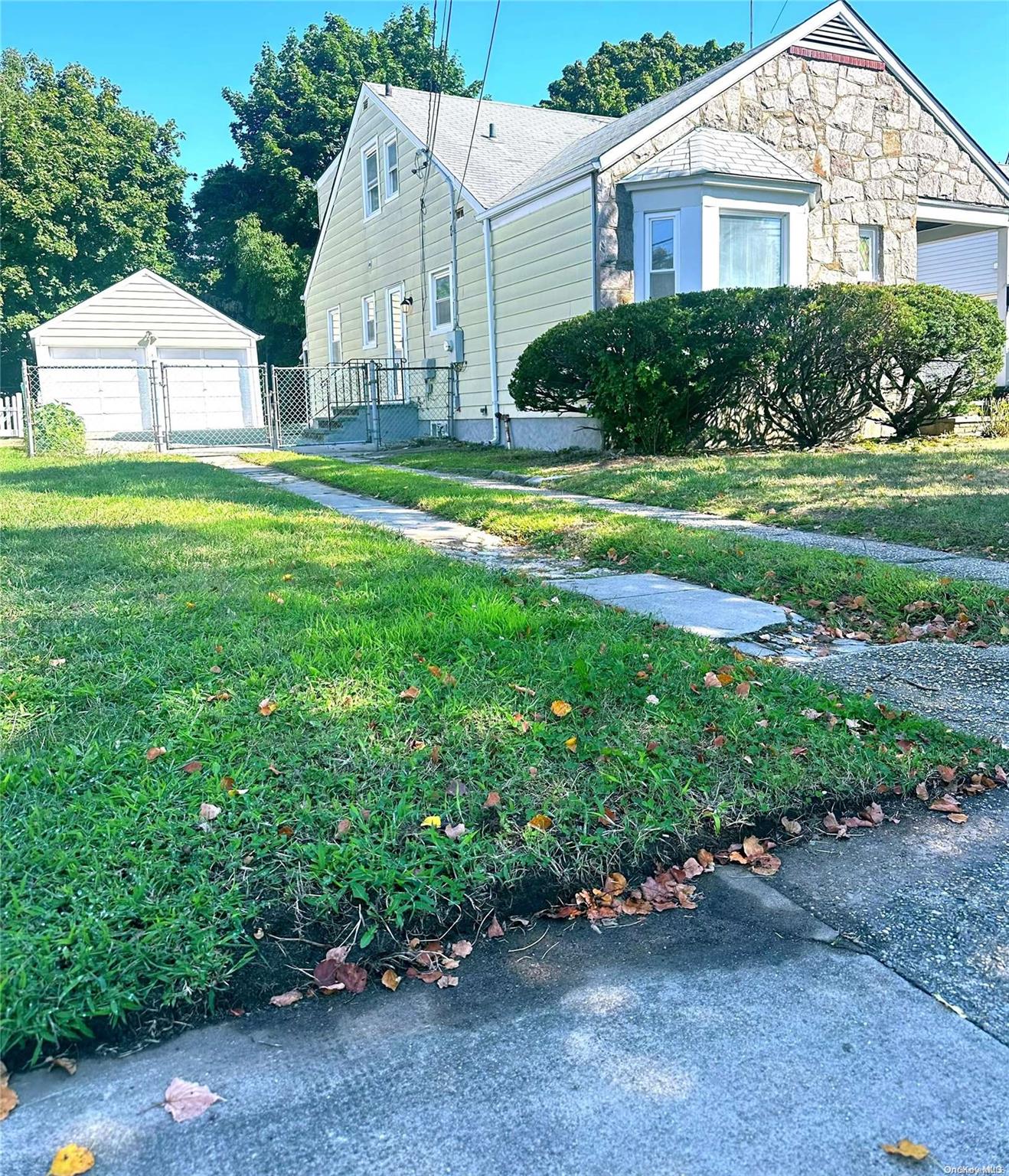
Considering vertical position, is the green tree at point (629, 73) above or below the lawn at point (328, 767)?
above

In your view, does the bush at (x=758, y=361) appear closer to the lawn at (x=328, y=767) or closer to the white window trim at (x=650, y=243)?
the white window trim at (x=650, y=243)

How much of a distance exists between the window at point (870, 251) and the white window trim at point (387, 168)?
8897mm

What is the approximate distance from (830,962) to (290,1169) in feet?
3.77

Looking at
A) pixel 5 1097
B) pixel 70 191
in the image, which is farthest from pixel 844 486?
pixel 70 191

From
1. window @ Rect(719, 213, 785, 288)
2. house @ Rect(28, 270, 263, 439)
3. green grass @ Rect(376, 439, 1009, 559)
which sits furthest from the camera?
house @ Rect(28, 270, 263, 439)

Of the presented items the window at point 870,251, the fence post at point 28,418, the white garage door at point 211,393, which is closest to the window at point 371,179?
the white garage door at point 211,393

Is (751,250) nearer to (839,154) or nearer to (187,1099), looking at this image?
(839,154)

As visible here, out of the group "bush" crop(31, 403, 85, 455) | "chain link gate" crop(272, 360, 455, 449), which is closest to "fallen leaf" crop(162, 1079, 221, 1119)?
"chain link gate" crop(272, 360, 455, 449)

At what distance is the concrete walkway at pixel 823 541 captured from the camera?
5176mm

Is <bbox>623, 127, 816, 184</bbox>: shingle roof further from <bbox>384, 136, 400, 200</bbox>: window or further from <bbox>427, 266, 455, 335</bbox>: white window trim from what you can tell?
<bbox>384, 136, 400, 200</bbox>: window

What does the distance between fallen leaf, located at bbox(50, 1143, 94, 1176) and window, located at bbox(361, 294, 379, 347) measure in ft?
63.4

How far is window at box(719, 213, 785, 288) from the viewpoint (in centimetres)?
1236

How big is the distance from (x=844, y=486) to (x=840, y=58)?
9.05m

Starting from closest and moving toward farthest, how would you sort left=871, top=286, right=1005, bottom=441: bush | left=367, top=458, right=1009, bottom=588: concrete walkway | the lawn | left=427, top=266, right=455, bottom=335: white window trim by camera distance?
the lawn → left=367, top=458, right=1009, bottom=588: concrete walkway → left=871, top=286, right=1005, bottom=441: bush → left=427, top=266, right=455, bottom=335: white window trim
